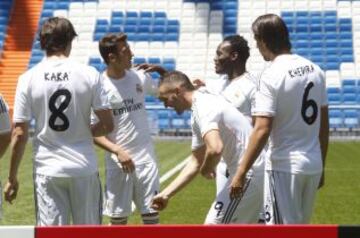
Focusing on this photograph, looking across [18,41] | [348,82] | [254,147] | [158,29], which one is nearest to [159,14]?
[158,29]

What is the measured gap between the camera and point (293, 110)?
502 cm

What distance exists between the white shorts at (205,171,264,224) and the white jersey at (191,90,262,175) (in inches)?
4.8

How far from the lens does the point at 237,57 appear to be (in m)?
5.70

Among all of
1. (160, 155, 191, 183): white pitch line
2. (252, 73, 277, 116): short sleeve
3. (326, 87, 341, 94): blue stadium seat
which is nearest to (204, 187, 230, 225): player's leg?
(252, 73, 277, 116): short sleeve

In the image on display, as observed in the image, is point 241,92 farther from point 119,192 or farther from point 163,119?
point 163,119

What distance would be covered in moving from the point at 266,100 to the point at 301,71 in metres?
0.31

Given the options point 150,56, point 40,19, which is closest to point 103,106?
point 150,56

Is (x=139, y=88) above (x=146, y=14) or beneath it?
beneath

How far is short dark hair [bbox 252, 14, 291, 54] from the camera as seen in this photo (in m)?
4.95

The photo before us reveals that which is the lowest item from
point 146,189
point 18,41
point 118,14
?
point 146,189

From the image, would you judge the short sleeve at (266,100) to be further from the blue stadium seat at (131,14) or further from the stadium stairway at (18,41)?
the blue stadium seat at (131,14)

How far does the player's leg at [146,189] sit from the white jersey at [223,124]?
166cm

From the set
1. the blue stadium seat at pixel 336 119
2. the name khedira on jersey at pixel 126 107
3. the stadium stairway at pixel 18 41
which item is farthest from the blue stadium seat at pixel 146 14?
the name khedira on jersey at pixel 126 107

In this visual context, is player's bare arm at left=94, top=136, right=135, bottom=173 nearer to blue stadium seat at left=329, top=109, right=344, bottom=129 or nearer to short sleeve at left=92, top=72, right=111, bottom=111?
short sleeve at left=92, top=72, right=111, bottom=111
